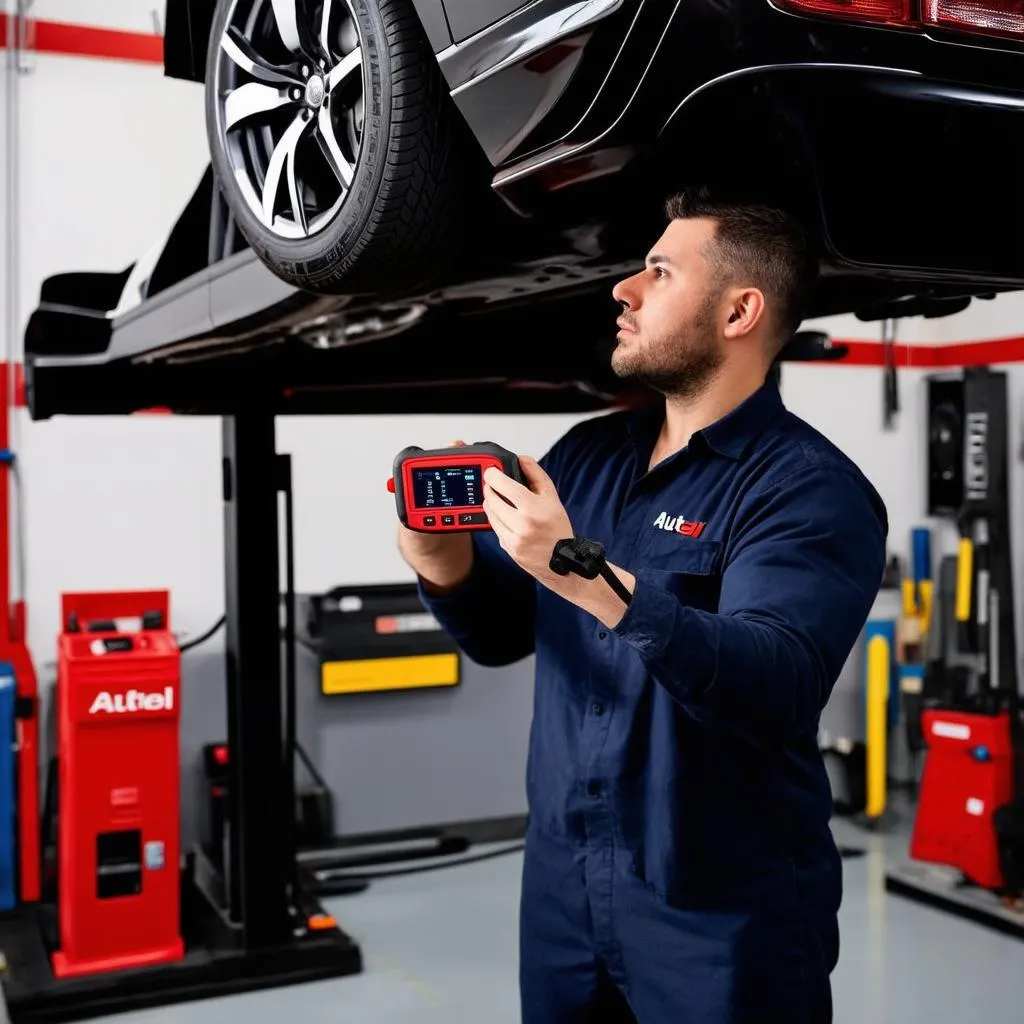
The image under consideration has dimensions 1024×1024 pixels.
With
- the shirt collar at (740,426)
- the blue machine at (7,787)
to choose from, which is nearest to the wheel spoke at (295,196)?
→ the shirt collar at (740,426)

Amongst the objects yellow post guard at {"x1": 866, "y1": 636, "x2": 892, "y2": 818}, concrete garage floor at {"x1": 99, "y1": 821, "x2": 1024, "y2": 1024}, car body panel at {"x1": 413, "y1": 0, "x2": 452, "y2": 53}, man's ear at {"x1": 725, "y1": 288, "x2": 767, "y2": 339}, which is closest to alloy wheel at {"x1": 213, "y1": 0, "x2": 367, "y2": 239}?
car body panel at {"x1": 413, "y1": 0, "x2": 452, "y2": 53}

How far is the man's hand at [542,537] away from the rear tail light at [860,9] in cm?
60

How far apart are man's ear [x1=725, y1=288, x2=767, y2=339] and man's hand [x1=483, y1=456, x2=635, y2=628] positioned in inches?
16.4

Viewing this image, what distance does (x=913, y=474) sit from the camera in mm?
5848

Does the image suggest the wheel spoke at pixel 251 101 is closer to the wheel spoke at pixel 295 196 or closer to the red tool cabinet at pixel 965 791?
the wheel spoke at pixel 295 196

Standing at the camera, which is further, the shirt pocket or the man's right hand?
the man's right hand

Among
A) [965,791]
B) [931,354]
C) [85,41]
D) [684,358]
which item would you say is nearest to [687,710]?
[684,358]

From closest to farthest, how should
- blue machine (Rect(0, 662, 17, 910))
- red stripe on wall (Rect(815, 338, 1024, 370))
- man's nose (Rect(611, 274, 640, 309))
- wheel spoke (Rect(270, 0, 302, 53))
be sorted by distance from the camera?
man's nose (Rect(611, 274, 640, 309)), wheel spoke (Rect(270, 0, 302, 53)), blue machine (Rect(0, 662, 17, 910)), red stripe on wall (Rect(815, 338, 1024, 370))

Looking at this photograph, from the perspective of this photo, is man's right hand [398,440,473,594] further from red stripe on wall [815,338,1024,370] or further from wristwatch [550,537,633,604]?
red stripe on wall [815,338,1024,370]

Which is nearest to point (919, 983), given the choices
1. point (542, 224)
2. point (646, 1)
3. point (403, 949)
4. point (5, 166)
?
point (403, 949)

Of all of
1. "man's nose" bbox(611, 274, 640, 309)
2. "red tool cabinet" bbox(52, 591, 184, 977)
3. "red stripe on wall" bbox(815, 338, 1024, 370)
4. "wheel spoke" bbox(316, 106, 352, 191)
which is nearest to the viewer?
"man's nose" bbox(611, 274, 640, 309)

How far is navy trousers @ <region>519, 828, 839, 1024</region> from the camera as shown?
4.88 feet

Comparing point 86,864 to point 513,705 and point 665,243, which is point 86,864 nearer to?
point 513,705

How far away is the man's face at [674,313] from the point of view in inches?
61.3
